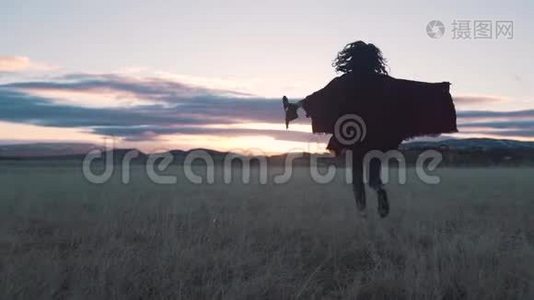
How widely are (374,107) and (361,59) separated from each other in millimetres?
767

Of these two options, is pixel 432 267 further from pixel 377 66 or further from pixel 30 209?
pixel 30 209

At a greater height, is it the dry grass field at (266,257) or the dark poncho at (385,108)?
the dark poncho at (385,108)

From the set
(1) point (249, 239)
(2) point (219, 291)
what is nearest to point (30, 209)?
(1) point (249, 239)

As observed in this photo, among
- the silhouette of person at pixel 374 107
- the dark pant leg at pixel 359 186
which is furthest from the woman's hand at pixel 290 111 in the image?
the dark pant leg at pixel 359 186

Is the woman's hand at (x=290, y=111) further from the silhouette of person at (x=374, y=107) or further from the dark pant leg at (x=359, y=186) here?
the dark pant leg at (x=359, y=186)

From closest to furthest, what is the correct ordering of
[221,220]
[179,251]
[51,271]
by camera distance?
[51,271] → [179,251] → [221,220]

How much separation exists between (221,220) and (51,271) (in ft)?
14.7

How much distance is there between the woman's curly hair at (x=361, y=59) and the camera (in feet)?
34.3

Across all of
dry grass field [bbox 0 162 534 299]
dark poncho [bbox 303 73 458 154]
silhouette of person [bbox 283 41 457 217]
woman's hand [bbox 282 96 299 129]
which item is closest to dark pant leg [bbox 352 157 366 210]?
silhouette of person [bbox 283 41 457 217]

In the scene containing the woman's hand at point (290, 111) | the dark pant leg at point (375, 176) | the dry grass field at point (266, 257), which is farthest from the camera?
the woman's hand at point (290, 111)

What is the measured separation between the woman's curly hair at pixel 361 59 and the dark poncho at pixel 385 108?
0.11m

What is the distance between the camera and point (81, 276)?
19.7ft

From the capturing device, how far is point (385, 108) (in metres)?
10.6

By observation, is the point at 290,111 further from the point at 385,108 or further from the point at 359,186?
the point at 359,186
